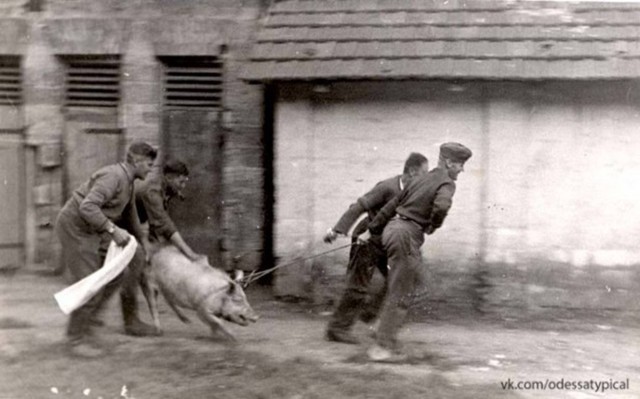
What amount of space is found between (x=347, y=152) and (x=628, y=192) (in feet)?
9.04

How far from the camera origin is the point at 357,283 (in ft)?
24.5

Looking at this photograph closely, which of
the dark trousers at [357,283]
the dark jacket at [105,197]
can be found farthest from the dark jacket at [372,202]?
the dark jacket at [105,197]

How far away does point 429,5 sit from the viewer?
350 inches

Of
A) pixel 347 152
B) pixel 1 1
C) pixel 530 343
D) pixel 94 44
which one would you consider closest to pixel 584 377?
pixel 530 343

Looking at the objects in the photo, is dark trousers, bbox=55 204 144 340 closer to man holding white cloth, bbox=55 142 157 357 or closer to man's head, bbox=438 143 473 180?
man holding white cloth, bbox=55 142 157 357

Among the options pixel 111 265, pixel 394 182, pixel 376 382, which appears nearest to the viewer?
pixel 376 382

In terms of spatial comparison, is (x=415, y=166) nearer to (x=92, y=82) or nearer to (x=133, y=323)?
(x=133, y=323)

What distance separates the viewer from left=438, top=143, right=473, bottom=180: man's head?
7094 millimetres

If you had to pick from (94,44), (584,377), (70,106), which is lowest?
(584,377)

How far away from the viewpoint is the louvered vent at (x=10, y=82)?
10.1 metres

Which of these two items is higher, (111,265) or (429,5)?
(429,5)

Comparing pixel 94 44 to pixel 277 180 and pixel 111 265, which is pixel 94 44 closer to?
pixel 277 180

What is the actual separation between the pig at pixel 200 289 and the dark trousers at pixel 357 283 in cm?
73

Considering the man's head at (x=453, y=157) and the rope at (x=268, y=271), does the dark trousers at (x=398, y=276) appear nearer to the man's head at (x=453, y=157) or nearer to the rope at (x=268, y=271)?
the man's head at (x=453, y=157)
